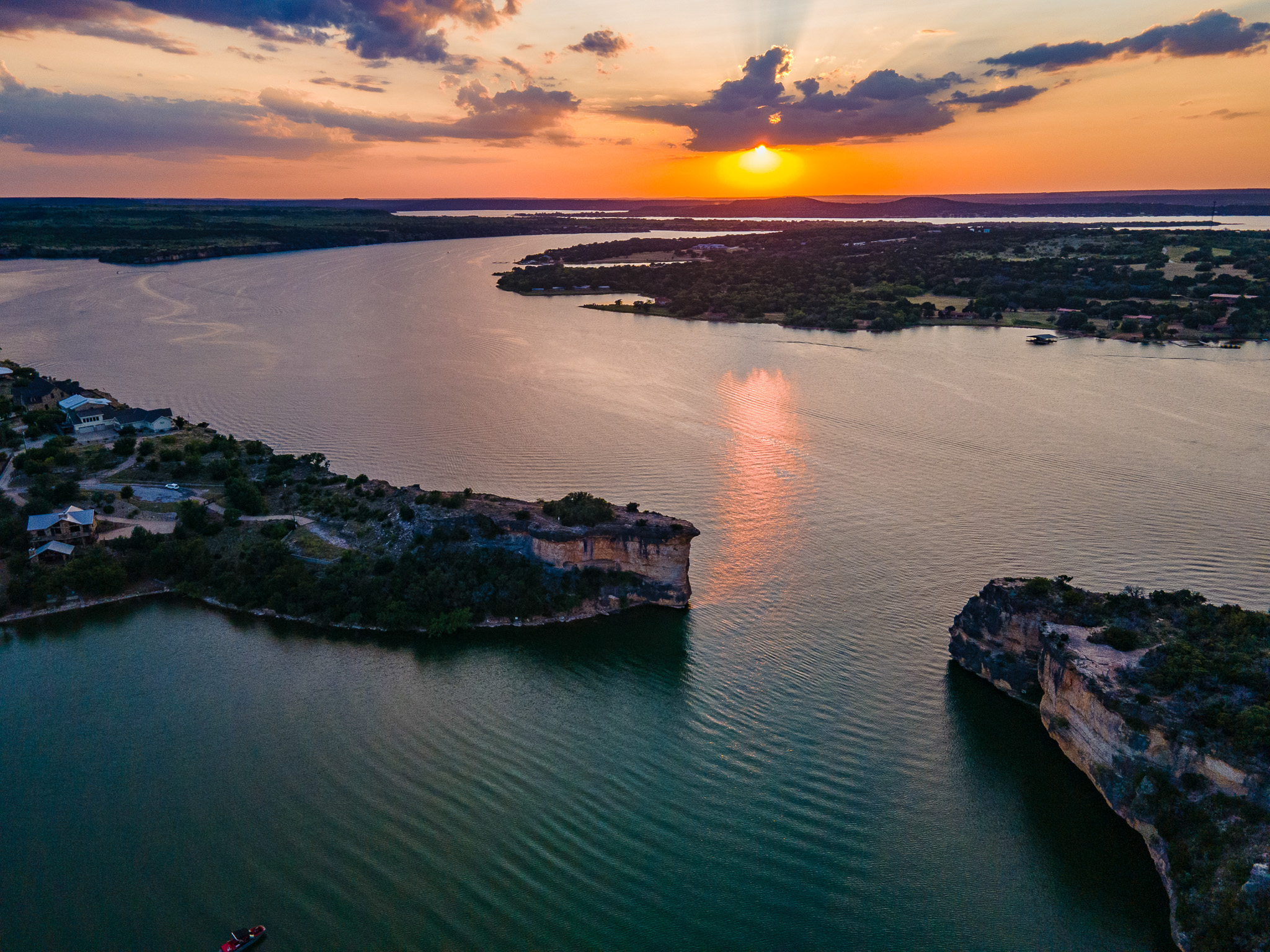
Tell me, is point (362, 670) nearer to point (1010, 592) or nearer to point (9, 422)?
point (1010, 592)

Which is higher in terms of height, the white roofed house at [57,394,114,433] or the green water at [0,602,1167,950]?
the white roofed house at [57,394,114,433]

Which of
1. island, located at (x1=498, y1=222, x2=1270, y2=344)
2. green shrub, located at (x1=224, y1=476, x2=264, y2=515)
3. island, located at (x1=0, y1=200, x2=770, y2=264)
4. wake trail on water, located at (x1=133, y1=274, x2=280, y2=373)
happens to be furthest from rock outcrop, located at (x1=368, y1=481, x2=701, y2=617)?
island, located at (x1=0, y1=200, x2=770, y2=264)

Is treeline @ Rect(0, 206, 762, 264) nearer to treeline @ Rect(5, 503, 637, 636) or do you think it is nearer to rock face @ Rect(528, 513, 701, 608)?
treeline @ Rect(5, 503, 637, 636)

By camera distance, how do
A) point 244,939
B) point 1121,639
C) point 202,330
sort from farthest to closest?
point 202,330, point 1121,639, point 244,939

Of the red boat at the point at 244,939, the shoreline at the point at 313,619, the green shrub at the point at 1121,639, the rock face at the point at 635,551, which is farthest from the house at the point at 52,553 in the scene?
the green shrub at the point at 1121,639

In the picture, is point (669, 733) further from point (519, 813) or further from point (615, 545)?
point (615, 545)

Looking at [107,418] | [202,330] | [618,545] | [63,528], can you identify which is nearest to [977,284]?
[618,545]

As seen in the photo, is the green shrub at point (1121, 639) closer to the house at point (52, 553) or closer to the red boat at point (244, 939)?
the red boat at point (244, 939)
